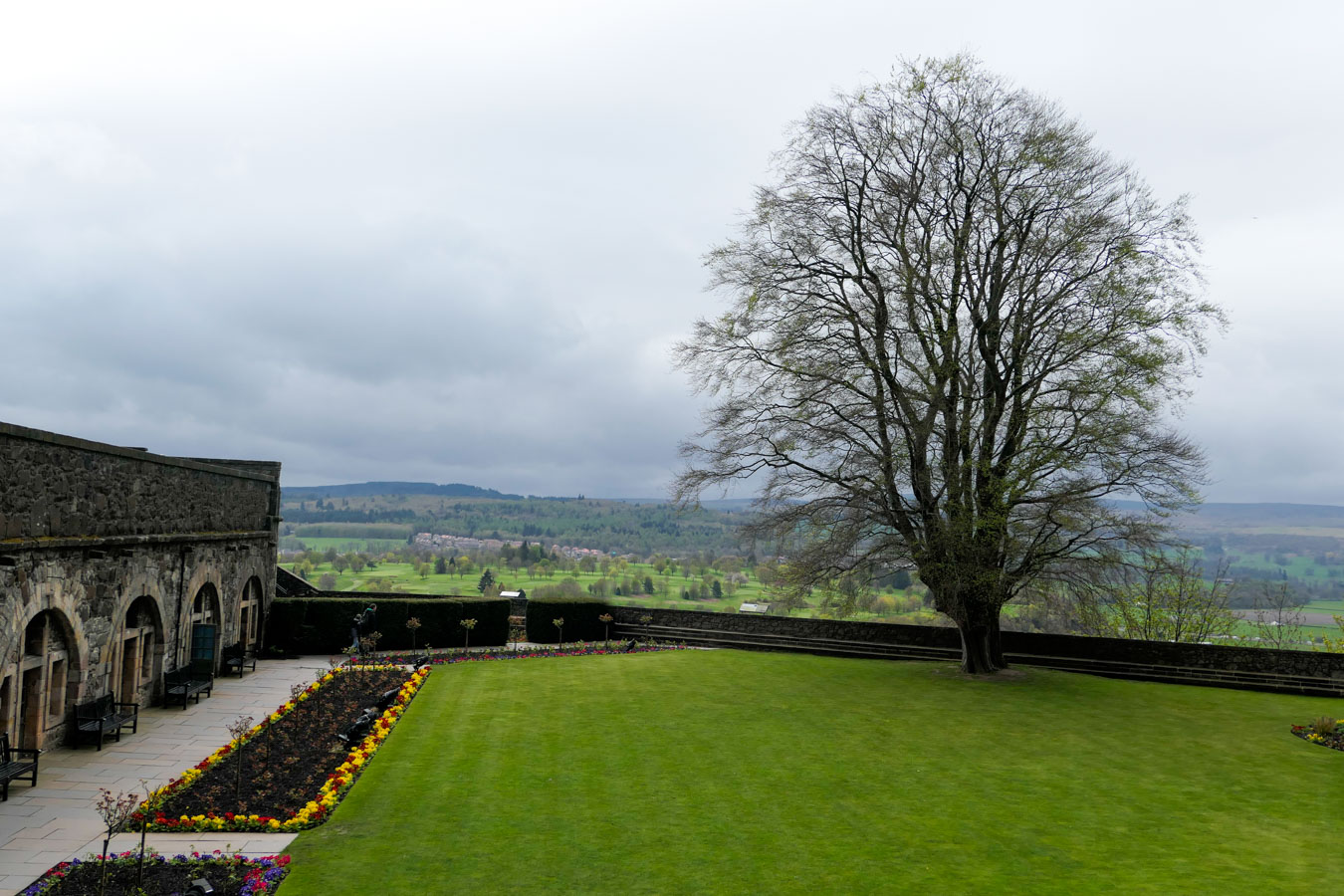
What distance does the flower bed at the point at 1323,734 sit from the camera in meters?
15.4

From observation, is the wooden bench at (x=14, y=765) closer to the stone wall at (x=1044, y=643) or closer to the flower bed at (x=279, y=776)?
the flower bed at (x=279, y=776)

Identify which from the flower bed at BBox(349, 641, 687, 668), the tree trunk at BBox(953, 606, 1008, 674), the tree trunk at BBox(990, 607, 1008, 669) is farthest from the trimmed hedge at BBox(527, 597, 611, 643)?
the tree trunk at BBox(990, 607, 1008, 669)

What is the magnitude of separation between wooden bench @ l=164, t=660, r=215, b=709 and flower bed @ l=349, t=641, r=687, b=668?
4.05 m

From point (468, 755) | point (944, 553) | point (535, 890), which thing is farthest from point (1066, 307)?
point (535, 890)

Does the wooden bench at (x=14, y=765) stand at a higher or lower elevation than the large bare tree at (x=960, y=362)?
lower

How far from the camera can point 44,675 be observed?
13047mm

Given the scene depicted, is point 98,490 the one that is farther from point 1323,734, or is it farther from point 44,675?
point 1323,734

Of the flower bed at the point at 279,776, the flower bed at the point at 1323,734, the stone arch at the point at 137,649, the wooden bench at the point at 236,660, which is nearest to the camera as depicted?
the flower bed at the point at 279,776

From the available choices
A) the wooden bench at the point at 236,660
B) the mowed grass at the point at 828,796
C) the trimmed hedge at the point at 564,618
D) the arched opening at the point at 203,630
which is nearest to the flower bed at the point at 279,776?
the mowed grass at the point at 828,796

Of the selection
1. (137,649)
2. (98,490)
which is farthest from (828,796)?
(137,649)

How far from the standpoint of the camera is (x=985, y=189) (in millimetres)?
21797

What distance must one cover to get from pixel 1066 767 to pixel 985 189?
1456 centimetres

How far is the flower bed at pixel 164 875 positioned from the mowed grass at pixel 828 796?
0.36 metres

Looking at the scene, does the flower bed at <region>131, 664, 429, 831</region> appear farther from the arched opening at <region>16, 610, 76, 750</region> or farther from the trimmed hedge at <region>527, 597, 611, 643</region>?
the trimmed hedge at <region>527, 597, 611, 643</region>
